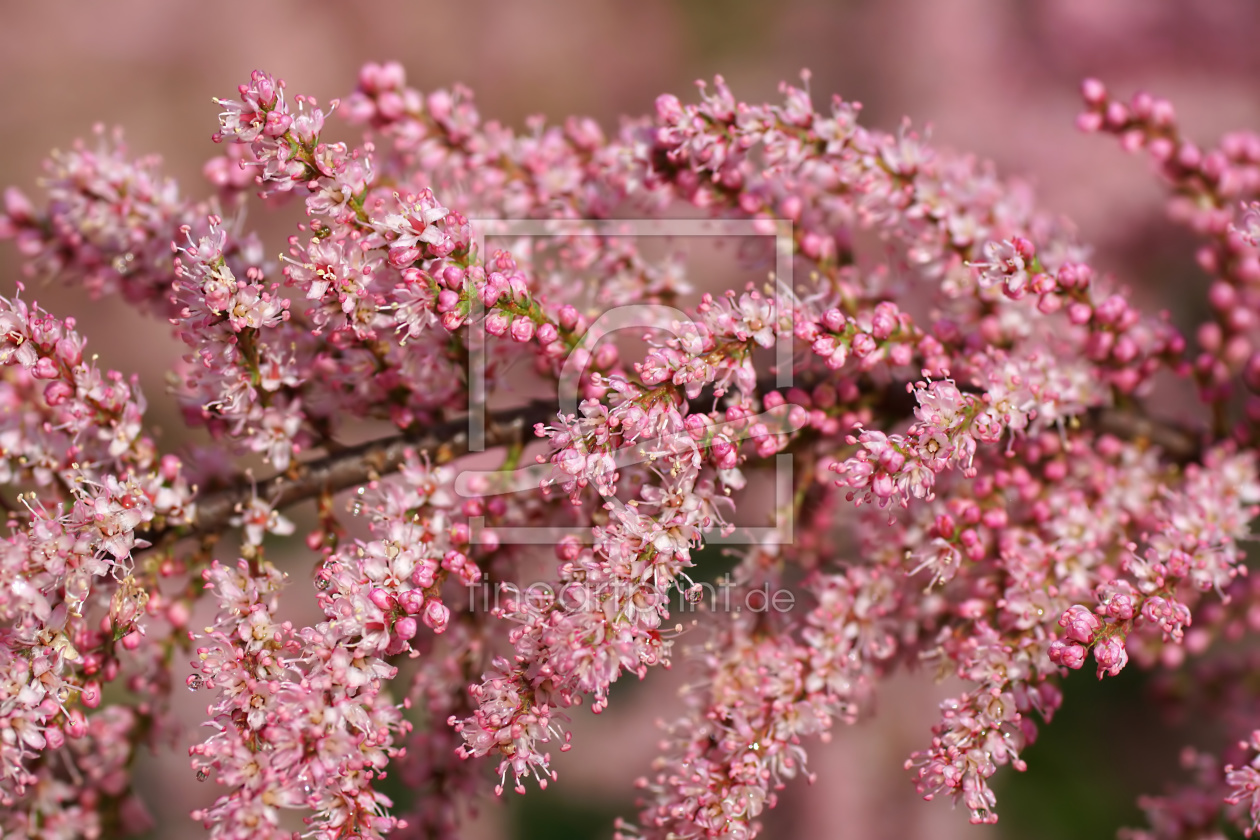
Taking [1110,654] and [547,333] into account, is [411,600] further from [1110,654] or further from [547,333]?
[1110,654]

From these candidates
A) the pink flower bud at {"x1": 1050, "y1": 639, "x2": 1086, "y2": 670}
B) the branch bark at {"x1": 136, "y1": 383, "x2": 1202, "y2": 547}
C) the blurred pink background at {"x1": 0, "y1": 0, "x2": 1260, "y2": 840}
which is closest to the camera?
the pink flower bud at {"x1": 1050, "y1": 639, "x2": 1086, "y2": 670}

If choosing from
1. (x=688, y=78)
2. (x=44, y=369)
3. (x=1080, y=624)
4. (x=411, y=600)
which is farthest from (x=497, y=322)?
(x=688, y=78)

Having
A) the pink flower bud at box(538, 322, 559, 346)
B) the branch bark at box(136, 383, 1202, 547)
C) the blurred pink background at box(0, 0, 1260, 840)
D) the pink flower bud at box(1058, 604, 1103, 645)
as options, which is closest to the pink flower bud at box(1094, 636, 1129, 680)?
the pink flower bud at box(1058, 604, 1103, 645)

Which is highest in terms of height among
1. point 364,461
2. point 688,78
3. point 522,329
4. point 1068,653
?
point 688,78

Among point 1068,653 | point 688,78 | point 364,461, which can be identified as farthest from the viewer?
point 688,78

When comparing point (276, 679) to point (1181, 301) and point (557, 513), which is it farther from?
point (1181, 301)

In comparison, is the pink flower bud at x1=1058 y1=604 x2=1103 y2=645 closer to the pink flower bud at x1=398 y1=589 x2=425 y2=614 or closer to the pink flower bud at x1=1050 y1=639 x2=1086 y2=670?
the pink flower bud at x1=1050 y1=639 x2=1086 y2=670

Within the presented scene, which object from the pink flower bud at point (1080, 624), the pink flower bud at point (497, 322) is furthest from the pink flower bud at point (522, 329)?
the pink flower bud at point (1080, 624)

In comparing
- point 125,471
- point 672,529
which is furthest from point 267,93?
point 672,529

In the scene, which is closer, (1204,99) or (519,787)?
(519,787)
